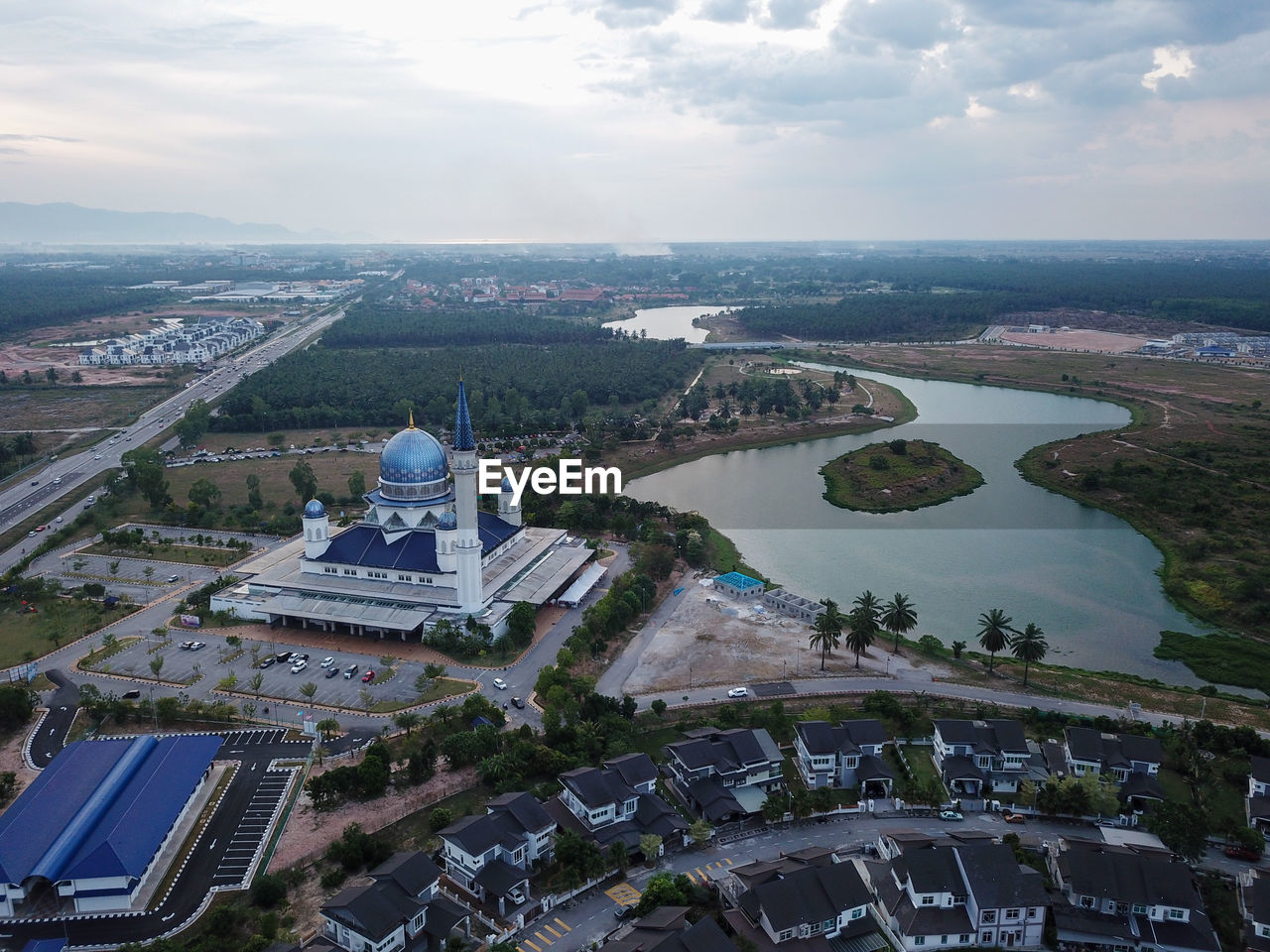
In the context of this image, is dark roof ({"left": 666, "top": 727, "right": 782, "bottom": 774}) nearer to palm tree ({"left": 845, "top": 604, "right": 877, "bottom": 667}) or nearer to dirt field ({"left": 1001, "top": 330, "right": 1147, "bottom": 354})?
palm tree ({"left": 845, "top": 604, "right": 877, "bottom": 667})

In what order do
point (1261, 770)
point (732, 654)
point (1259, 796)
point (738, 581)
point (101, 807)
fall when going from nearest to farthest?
point (101, 807) → point (1259, 796) → point (1261, 770) → point (732, 654) → point (738, 581)

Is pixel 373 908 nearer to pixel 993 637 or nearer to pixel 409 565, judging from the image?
pixel 409 565

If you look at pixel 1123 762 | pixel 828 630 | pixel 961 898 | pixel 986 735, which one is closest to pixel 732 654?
pixel 828 630

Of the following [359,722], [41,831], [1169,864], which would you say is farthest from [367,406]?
[1169,864]

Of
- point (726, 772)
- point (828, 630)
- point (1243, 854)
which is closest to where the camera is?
point (1243, 854)

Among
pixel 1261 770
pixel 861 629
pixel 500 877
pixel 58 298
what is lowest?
pixel 500 877

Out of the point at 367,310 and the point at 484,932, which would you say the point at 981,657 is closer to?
the point at 484,932
